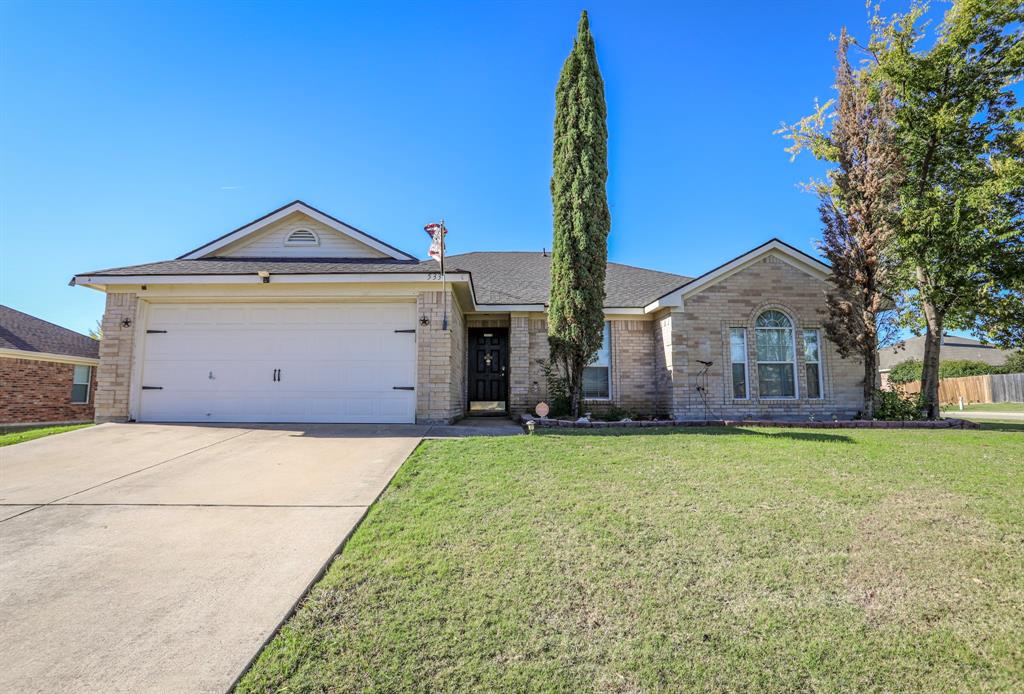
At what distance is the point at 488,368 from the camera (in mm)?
12469

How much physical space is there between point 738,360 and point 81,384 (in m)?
20.2

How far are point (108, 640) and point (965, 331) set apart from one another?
16.9m

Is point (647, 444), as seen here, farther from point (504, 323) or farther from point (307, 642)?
point (504, 323)

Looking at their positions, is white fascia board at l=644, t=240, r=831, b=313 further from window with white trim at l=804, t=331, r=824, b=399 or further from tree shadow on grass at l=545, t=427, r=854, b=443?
tree shadow on grass at l=545, t=427, r=854, b=443

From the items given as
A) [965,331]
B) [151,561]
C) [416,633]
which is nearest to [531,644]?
[416,633]

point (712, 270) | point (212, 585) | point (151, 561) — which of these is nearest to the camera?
point (212, 585)

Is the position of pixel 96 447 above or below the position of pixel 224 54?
below

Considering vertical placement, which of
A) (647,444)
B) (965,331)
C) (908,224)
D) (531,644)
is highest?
(908,224)

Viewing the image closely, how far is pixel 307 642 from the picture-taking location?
2254 mm

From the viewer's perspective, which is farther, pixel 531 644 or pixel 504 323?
pixel 504 323

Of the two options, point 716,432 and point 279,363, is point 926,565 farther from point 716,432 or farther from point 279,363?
point 279,363

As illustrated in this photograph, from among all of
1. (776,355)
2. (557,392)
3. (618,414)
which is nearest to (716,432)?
(618,414)

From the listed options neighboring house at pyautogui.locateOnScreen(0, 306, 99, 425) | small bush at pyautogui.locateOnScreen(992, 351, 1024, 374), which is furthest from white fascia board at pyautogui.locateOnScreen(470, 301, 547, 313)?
small bush at pyautogui.locateOnScreen(992, 351, 1024, 374)

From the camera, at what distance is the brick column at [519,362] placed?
1137 cm
